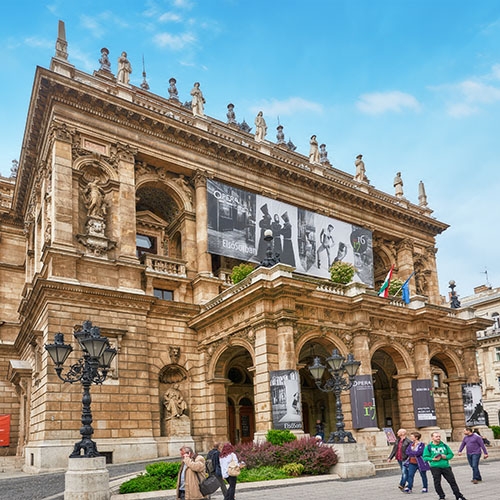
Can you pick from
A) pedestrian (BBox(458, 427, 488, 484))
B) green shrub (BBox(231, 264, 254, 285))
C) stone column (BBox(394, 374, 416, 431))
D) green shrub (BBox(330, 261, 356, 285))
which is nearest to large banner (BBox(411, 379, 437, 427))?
stone column (BBox(394, 374, 416, 431))

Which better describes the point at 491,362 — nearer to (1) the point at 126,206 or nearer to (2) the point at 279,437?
(2) the point at 279,437

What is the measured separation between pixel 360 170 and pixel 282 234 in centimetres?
1315

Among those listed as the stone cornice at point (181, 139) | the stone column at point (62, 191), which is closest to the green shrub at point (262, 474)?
the stone column at point (62, 191)

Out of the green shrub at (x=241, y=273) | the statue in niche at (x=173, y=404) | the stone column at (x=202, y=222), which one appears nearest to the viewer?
the statue in niche at (x=173, y=404)

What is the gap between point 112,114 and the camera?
2848cm

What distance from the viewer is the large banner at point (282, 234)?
30.9 meters

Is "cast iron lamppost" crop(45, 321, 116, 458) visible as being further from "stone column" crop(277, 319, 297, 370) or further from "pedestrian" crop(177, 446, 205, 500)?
"stone column" crop(277, 319, 297, 370)

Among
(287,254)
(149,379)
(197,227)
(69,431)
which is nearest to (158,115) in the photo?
(197,227)

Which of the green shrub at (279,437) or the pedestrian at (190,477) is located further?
the green shrub at (279,437)

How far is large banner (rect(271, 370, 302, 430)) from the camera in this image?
21062 mm

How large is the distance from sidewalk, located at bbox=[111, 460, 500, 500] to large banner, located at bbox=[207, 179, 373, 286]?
1629 cm

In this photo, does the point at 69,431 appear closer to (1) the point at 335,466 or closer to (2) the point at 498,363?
(1) the point at 335,466

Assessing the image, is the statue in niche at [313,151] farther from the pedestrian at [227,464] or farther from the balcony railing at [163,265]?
the pedestrian at [227,464]

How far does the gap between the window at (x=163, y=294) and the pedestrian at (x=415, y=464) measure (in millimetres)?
16967
